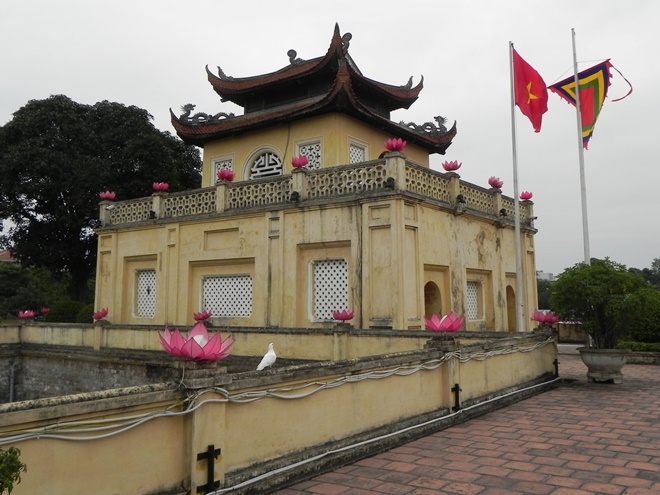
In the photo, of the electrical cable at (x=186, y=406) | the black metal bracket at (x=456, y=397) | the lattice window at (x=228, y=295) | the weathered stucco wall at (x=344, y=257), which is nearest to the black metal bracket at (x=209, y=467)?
the electrical cable at (x=186, y=406)

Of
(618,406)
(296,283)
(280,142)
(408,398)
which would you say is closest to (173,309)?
(296,283)

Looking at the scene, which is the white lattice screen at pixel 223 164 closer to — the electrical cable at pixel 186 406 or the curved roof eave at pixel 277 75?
the curved roof eave at pixel 277 75

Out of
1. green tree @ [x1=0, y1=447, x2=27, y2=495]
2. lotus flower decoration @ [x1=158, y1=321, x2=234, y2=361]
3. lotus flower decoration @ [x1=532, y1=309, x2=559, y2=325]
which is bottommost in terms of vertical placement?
green tree @ [x1=0, y1=447, x2=27, y2=495]

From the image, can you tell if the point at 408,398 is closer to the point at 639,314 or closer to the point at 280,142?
the point at 639,314

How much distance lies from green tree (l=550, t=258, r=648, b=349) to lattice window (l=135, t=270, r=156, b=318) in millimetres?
Answer: 12240

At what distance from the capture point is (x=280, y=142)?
18078 millimetres

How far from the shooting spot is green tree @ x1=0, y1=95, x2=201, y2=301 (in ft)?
83.7

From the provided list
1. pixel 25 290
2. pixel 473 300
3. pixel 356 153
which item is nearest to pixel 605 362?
pixel 473 300

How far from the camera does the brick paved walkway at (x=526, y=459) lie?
15.4ft

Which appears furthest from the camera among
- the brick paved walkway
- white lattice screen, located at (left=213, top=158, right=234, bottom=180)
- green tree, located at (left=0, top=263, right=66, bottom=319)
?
green tree, located at (left=0, top=263, right=66, bottom=319)

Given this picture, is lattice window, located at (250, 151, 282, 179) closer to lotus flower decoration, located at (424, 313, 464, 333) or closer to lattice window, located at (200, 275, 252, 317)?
lattice window, located at (200, 275, 252, 317)

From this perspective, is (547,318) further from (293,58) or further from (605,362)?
(293,58)

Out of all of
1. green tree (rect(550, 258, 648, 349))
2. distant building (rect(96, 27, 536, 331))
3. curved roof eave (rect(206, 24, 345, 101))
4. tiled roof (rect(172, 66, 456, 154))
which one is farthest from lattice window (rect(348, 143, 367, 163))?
green tree (rect(550, 258, 648, 349))

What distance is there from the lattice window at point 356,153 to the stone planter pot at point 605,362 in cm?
918
